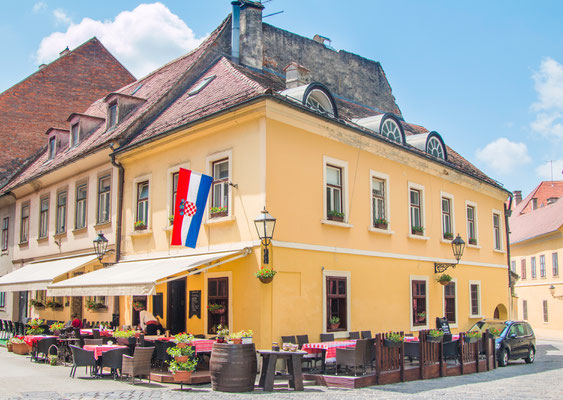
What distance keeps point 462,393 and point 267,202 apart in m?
5.94

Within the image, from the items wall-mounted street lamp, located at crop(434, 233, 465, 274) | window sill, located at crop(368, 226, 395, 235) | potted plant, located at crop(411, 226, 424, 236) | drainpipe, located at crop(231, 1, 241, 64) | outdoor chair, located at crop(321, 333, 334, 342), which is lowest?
outdoor chair, located at crop(321, 333, 334, 342)

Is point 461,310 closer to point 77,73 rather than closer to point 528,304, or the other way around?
point 77,73

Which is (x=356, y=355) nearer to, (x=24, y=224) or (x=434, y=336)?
(x=434, y=336)

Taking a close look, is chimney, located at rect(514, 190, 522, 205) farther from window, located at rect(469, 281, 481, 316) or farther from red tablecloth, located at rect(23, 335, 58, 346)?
red tablecloth, located at rect(23, 335, 58, 346)

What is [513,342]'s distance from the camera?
1875cm

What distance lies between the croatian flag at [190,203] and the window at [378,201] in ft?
18.0

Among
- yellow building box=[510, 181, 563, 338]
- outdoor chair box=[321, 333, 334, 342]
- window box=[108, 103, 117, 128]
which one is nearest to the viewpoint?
outdoor chair box=[321, 333, 334, 342]

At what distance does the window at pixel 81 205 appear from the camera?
2166cm

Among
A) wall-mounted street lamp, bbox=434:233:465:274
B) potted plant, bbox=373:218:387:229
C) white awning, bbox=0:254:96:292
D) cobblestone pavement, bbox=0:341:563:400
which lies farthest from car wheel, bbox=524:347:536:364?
white awning, bbox=0:254:96:292

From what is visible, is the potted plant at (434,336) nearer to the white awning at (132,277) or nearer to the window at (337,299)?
the window at (337,299)

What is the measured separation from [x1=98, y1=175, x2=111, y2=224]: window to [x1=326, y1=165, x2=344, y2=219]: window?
7.50 m

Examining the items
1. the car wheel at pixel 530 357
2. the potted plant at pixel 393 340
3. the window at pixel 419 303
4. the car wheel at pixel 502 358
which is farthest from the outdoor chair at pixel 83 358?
the car wheel at pixel 530 357

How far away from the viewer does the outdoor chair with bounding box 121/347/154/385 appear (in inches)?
487

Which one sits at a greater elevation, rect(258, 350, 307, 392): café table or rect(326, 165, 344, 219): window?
rect(326, 165, 344, 219): window
